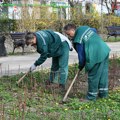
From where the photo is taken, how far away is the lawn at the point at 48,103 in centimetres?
613

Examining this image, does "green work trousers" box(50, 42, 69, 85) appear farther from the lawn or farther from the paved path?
the paved path

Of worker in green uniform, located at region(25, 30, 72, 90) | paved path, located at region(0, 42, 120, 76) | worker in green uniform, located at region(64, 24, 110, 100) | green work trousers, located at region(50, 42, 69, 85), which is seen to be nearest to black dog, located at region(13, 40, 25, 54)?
paved path, located at region(0, 42, 120, 76)

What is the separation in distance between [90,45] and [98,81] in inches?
28.9

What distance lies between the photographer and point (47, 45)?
8.23 meters

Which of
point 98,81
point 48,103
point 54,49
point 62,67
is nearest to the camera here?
point 48,103

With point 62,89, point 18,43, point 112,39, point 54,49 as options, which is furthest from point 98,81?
point 112,39

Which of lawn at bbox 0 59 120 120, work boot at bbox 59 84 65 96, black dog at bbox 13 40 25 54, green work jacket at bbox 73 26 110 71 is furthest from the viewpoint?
black dog at bbox 13 40 25 54

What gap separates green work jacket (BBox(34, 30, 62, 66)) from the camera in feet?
26.2

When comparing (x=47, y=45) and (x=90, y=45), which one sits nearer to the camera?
(x=90, y=45)

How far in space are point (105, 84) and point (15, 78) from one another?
2.53 meters

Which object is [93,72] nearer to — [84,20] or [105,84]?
[105,84]

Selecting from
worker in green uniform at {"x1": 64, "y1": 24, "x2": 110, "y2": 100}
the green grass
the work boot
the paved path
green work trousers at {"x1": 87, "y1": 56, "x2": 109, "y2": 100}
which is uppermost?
worker in green uniform at {"x1": 64, "y1": 24, "x2": 110, "y2": 100}

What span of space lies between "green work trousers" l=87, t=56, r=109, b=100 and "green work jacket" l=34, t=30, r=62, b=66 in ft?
3.24

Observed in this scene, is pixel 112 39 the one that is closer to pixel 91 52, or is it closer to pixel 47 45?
pixel 47 45
